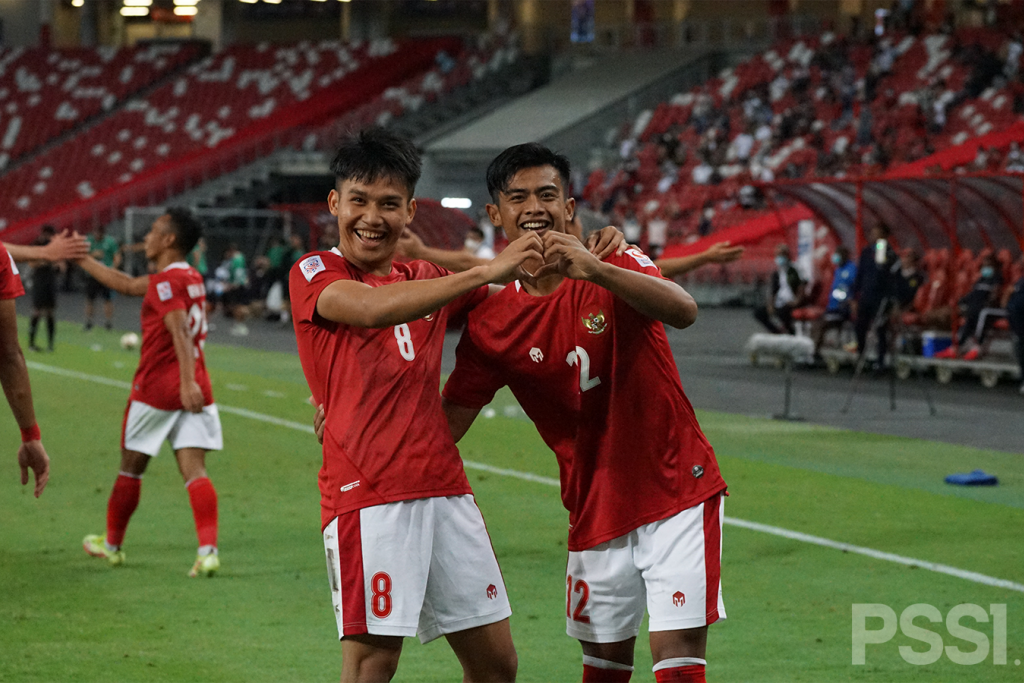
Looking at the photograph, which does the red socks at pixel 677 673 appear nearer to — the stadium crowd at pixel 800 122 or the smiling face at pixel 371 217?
the smiling face at pixel 371 217

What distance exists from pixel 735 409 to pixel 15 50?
46476mm

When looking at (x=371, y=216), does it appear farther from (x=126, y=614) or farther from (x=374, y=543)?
(x=126, y=614)

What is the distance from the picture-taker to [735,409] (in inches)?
620

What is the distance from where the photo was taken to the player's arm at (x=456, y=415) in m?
4.22

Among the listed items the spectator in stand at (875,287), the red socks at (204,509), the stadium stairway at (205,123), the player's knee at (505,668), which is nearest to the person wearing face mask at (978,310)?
the spectator in stand at (875,287)

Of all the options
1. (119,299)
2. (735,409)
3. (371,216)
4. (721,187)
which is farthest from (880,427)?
(119,299)

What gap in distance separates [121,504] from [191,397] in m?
Result: 0.78

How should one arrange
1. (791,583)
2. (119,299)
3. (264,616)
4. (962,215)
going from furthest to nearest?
(119,299) < (962,215) < (791,583) < (264,616)

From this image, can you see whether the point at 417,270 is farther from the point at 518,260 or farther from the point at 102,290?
the point at 102,290

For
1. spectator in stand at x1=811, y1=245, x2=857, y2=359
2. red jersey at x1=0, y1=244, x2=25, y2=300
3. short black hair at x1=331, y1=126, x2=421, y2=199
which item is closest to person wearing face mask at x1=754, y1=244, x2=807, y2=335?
spectator in stand at x1=811, y1=245, x2=857, y2=359

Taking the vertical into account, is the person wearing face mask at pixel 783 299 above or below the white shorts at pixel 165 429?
below

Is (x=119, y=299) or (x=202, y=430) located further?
(x=119, y=299)

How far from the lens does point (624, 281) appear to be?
369cm

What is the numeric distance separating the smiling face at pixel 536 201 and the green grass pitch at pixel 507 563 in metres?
2.47
